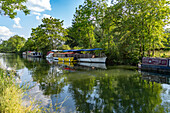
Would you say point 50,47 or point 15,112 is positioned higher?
point 50,47

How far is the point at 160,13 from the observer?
24.3m

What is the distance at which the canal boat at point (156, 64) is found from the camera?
→ 1995 centimetres

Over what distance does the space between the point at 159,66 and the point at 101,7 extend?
2299 cm

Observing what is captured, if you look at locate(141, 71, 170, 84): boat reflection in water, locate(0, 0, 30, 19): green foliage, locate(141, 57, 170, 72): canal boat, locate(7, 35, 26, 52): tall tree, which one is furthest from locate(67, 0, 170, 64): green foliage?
locate(7, 35, 26, 52): tall tree

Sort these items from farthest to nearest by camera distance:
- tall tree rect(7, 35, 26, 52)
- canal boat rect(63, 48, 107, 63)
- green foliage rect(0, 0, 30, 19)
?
tall tree rect(7, 35, 26, 52) → canal boat rect(63, 48, 107, 63) → green foliage rect(0, 0, 30, 19)

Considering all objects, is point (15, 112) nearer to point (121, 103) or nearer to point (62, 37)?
point (121, 103)

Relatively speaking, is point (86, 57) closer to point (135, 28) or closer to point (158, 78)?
point (135, 28)

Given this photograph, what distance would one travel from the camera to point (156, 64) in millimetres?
21562

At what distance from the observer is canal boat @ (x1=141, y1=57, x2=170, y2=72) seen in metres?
20.0

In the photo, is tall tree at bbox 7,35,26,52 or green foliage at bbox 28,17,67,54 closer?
green foliage at bbox 28,17,67,54

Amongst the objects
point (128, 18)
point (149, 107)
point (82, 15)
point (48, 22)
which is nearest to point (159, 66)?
point (128, 18)

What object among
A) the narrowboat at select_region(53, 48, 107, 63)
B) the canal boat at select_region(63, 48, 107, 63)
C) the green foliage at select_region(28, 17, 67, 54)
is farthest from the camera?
the green foliage at select_region(28, 17, 67, 54)

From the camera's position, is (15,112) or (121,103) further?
(121,103)

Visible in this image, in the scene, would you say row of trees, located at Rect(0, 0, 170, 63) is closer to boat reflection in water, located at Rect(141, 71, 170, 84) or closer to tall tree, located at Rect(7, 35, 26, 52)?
boat reflection in water, located at Rect(141, 71, 170, 84)
